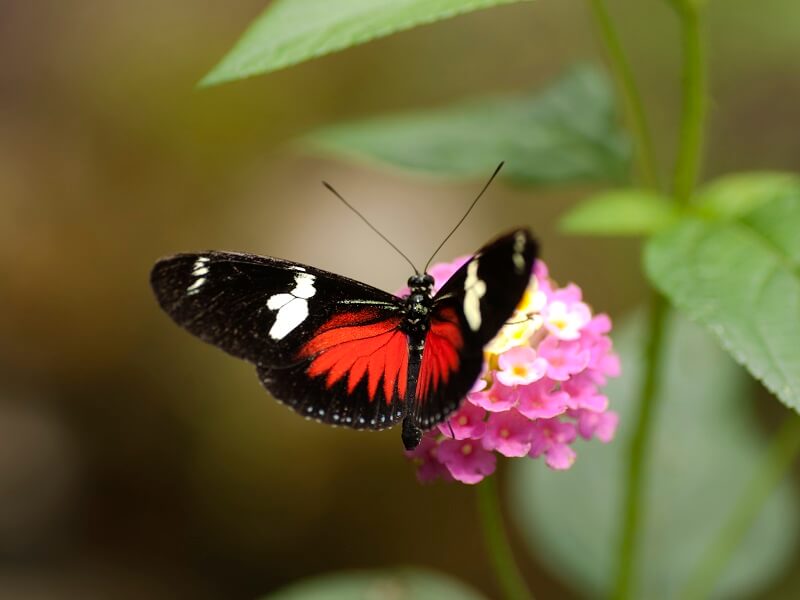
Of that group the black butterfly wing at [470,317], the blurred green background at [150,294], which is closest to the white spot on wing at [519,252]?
the black butterfly wing at [470,317]

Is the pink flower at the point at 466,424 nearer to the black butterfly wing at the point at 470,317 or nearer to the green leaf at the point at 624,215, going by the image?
the black butterfly wing at the point at 470,317

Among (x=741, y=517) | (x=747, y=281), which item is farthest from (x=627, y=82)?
(x=741, y=517)

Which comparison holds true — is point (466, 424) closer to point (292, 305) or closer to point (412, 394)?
point (412, 394)

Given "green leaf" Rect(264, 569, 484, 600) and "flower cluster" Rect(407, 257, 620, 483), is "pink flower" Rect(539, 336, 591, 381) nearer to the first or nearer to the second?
"flower cluster" Rect(407, 257, 620, 483)

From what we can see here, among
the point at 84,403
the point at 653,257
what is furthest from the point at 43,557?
the point at 653,257

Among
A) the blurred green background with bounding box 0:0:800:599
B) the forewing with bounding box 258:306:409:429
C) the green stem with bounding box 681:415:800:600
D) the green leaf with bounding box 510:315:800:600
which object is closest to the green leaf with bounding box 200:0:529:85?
the forewing with bounding box 258:306:409:429
